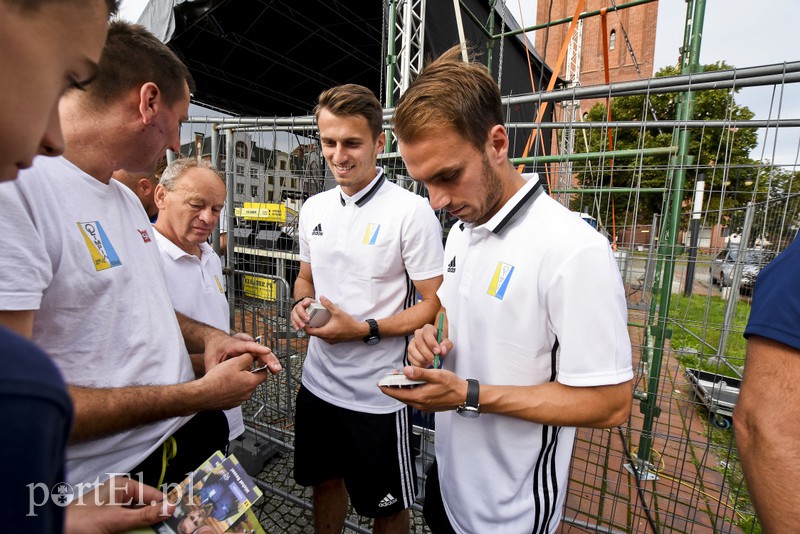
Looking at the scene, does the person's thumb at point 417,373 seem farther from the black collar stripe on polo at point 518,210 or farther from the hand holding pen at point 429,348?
the black collar stripe on polo at point 518,210

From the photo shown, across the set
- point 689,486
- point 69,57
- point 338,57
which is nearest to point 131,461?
point 69,57

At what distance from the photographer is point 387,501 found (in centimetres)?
199

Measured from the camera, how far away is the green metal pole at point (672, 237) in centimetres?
276

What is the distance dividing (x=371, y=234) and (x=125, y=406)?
1309mm

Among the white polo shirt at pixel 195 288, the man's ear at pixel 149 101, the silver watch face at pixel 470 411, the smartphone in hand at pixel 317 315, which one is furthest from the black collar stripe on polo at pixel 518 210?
the white polo shirt at pixel 195 288

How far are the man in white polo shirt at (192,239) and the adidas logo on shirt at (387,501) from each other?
3.10 feet

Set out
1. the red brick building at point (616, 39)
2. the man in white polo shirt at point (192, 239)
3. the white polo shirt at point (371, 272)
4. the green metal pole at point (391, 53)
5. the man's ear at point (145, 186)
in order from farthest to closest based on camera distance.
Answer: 1. the red brick building at point (616, 39)
2. the green metal pole at point (391, 53)
3. the man's ear at point (145, 186)
4. the man in white polo shirt at point (192, 239)
5. the white polo shirt at point (371, 272)

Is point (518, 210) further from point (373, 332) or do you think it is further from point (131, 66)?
point (131, 66)

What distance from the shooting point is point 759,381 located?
0.95 metres

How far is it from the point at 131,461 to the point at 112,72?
130 centimetres

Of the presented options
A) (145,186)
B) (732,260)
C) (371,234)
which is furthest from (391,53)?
(732,260)

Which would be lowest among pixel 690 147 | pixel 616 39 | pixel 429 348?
pixel 429 348

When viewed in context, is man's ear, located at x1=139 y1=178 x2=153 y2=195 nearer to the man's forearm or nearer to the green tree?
the man's forearm

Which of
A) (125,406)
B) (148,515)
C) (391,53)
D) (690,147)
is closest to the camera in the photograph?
(148,515)
